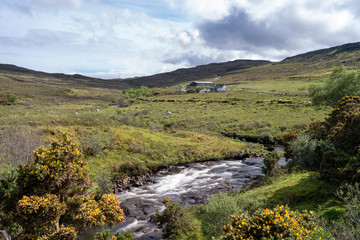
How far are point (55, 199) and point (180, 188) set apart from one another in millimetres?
16704

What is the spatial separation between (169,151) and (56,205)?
86.4 ft

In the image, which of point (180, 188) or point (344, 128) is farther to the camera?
point (180, 188)

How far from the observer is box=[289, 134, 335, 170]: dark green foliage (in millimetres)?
21658

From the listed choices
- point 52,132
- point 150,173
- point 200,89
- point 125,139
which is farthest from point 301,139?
point 200,89

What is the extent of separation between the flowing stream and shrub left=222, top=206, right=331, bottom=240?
9270 mm

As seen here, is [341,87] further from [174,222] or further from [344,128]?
[174,222]

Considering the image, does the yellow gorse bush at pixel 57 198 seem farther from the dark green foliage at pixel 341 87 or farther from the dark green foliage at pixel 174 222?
the dark green foliage at pixel 341 87

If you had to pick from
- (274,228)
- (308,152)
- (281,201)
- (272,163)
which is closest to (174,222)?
(281,201)

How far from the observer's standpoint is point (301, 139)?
78.4 feet

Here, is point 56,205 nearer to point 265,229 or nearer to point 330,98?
point 265,229

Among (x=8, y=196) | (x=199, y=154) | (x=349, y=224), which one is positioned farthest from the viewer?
(x=199, y=154)

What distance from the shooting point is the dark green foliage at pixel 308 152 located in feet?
71.1

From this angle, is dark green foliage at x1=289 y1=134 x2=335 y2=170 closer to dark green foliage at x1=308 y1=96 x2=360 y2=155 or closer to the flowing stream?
dark green foliage at x1=308 y1=96 x2=360 y2=155

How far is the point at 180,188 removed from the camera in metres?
26.3
